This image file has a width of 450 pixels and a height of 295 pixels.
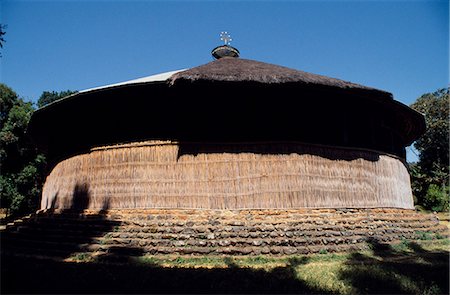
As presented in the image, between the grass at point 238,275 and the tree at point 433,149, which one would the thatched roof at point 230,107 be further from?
the tree at point 433,149

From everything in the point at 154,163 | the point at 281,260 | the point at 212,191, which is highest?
the point at 154,163

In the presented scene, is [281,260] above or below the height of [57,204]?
below

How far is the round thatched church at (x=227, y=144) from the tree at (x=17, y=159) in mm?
18487

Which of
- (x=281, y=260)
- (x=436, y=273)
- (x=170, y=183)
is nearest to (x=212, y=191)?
(x=170, y=183)

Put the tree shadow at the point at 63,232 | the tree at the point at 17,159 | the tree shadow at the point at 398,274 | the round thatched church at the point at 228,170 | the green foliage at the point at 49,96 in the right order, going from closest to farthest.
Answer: the tree shadow at the point at 398,274
the round thatched church at the point at 228,170
the tree shadow at the point at 63,232
the tree at the point at 17,159
the green foliage at the point at 49,96

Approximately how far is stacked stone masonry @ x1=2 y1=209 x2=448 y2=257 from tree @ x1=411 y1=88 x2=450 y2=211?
2281cm

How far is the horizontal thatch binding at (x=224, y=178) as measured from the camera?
838 centimetres

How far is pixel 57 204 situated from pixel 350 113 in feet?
36.6

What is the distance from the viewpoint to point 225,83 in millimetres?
8258

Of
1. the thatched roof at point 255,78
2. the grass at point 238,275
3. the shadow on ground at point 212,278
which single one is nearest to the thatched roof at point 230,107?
the thatched roof at point 255,78

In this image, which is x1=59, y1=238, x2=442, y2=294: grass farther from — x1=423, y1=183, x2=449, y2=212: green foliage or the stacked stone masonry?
x1=423, y1=183, x2=449, y2=212: green foliage

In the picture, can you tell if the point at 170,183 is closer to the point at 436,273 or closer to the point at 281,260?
the point at 281,260

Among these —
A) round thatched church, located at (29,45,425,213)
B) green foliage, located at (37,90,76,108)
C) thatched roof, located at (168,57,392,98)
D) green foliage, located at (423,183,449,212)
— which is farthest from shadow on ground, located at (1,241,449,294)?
green foliage, located at (37,90,76,108)

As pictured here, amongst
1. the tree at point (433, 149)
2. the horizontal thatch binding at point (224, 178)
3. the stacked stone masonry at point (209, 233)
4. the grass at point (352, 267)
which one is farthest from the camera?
the tree at point (433, 149)
